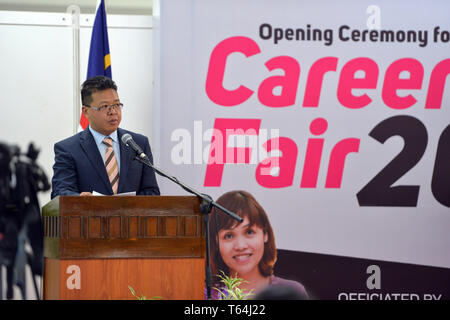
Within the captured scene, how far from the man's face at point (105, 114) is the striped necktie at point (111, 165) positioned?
0.19 ft

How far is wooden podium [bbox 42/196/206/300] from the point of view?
2.80 m

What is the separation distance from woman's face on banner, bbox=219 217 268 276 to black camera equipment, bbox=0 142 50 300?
135cm

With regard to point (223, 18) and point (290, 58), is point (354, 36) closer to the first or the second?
point (290, 58)

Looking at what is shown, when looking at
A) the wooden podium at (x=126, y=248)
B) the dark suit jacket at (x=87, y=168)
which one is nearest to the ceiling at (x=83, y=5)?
the dark suit jacket at (x=87, y=168)

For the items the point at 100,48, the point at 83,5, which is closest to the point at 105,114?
the point at 100,48

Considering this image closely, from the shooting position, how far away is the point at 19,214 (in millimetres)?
5230

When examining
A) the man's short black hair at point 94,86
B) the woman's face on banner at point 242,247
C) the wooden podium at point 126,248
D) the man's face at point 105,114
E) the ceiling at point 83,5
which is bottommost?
the woman's face on banner at point 242,247

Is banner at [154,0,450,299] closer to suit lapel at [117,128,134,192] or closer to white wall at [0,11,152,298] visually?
white wall at [0,11,152,298]

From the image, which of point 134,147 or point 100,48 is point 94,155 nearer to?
point 134,147

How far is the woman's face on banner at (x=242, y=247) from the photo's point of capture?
17.6 feet

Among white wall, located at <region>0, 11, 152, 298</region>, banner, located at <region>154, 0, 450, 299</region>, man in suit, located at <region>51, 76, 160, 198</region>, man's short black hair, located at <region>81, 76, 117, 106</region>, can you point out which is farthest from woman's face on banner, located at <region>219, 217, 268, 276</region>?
man's short black hair, located at <region>81, 76, 117, 106</region>

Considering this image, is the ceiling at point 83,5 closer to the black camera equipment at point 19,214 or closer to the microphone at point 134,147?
the black camera equipment at point 19,214

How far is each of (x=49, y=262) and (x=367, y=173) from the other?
304 centimetres
